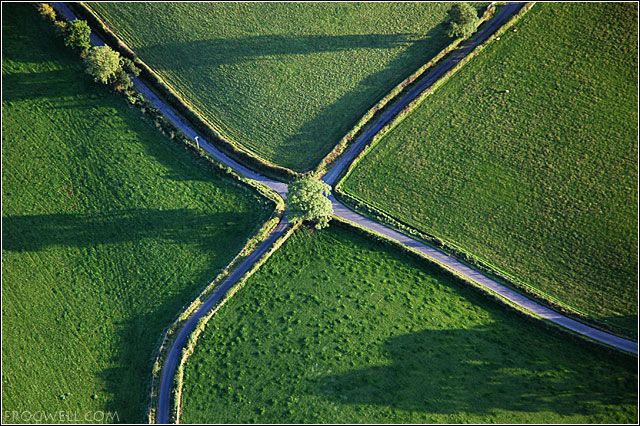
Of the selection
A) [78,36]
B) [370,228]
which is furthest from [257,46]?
[370,228]

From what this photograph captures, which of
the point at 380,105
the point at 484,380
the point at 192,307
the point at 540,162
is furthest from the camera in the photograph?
the point at 380,105

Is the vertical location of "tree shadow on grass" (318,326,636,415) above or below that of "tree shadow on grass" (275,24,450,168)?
below

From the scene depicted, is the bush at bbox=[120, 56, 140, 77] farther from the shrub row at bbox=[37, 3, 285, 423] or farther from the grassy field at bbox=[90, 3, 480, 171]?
the grassy field at bbox=[90, 3, 480, 171]

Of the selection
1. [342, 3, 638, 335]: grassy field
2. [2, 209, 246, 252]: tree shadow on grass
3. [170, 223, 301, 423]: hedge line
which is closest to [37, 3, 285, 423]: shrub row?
[170, 223, 301, 423]: hedge line

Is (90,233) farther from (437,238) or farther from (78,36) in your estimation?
(437,238)

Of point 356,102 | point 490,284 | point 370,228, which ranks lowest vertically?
point 490,284

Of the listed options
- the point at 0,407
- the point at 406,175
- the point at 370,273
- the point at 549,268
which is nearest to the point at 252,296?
the point at 370,273

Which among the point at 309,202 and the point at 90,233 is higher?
the point at 309,202
